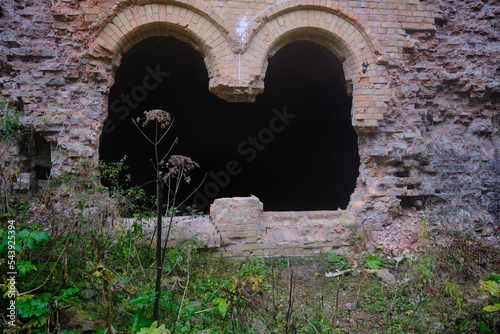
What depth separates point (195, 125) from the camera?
1064 centimetres

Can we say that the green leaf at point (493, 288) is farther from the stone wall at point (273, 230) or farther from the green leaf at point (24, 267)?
the green leaf at point (24, 267)

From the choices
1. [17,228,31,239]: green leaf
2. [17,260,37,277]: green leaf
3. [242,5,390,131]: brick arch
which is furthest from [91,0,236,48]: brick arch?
[17,260,37,277]: green leaf

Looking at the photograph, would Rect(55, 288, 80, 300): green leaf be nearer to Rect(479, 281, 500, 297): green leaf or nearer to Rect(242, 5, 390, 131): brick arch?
Rect(242, 5, 390, 131): brick arch

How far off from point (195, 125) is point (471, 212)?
727 cm

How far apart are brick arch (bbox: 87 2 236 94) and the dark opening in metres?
2.38

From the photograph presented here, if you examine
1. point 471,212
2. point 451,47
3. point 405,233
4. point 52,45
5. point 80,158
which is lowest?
point 405,233

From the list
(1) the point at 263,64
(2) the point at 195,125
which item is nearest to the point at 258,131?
(2) the point at 195,125

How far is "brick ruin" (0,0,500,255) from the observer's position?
5.30m

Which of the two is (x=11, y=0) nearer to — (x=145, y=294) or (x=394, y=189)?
(x=145, y=294)

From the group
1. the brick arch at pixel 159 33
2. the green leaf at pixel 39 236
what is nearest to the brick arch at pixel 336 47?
the brick arch at pixel 159 33

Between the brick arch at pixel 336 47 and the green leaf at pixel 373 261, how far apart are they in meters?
2.10

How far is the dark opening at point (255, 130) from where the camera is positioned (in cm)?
880

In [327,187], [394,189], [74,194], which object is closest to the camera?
[74,194]

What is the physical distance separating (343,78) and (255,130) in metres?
4.43
